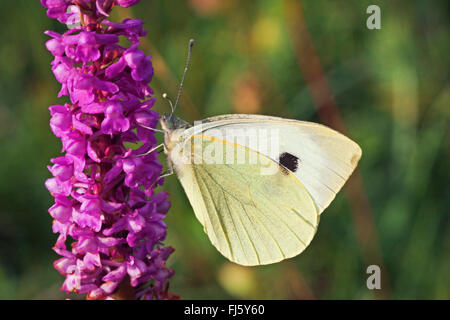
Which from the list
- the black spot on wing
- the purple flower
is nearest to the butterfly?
the black spot on wing

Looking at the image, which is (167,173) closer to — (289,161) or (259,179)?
(259,179)

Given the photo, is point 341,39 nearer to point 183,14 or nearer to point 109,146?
point 183,14

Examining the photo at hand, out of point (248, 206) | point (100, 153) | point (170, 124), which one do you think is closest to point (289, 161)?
point (248, 206)

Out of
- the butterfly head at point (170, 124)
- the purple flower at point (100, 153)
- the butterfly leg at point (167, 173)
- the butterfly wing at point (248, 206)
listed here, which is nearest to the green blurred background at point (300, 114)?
the butterfly wing at point (248, 206)

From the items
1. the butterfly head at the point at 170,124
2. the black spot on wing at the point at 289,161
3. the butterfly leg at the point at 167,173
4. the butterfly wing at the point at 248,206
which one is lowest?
the butterfly wing at the point at 248,206

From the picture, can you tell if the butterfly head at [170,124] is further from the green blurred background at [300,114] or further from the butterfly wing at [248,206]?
the green blurred background at [300,114]

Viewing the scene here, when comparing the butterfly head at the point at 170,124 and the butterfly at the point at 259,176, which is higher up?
the butterfly head at the point at 170,124

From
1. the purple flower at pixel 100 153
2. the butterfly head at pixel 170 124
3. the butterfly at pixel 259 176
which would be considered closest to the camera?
the purple flower at pixel 100 153

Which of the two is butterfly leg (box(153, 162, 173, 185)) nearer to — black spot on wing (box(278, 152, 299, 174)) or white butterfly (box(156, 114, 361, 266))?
white butterfly (box(156, 114, 361, 266))
